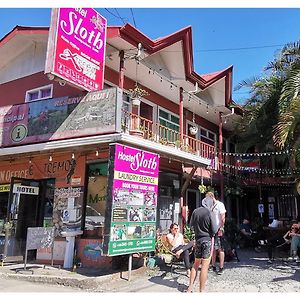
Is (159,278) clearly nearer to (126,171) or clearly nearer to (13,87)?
(126,171)

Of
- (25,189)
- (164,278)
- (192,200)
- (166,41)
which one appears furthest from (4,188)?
(192,200)

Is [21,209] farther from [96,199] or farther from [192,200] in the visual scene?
[192,200]

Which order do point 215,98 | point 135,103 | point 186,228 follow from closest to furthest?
1. point 135,103
2. point 186,228
3. point 215,98

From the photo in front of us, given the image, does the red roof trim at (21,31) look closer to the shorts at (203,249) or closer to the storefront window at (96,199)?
the storefront window at (96,199)

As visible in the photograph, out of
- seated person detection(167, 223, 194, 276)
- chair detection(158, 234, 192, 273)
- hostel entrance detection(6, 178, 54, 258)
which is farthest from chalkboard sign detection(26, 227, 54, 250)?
seated person detection(167, 223, 194, 276)

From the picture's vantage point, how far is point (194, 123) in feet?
53.3

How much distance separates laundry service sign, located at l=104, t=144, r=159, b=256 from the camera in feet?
25.9

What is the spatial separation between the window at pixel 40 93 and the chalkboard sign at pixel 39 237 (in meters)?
4.60

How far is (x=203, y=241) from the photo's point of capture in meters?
6.55

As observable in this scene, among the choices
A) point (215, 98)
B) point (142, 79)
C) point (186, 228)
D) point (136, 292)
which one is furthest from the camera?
point (215, 98)

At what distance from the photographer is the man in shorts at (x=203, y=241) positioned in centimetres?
645

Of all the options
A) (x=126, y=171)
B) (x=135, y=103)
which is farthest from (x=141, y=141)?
(x=135, y=103)

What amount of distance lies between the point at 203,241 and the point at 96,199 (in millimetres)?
4512

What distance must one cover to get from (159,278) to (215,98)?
367 inches
